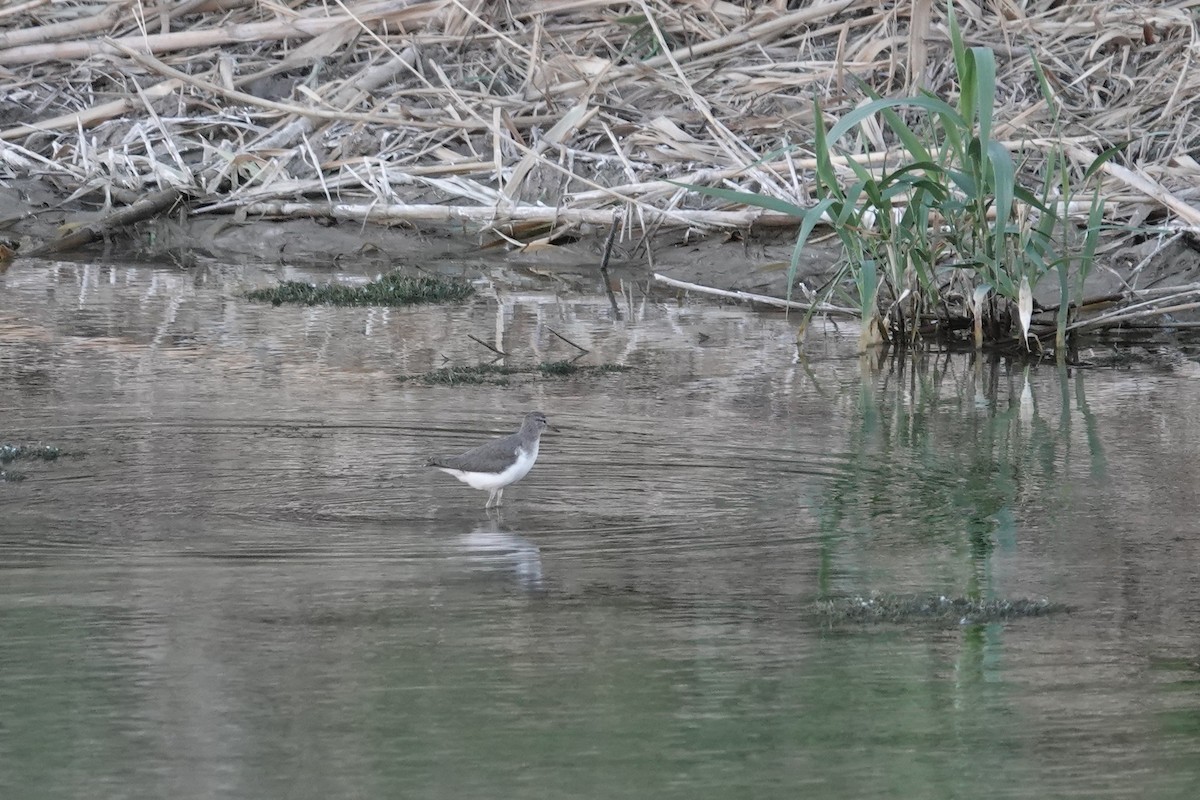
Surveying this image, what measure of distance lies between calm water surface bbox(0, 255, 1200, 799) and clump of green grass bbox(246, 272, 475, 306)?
1510 mm

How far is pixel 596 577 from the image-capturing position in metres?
5.51

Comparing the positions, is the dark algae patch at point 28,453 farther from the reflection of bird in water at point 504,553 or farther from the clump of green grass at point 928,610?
the clump of green grass at point 928,610

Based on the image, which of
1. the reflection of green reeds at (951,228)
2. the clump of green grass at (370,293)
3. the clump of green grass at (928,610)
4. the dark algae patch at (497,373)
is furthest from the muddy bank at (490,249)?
the clump of green grass at (928,610)

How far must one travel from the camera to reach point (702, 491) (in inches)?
262

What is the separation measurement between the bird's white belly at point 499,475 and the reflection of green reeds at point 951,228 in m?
2.36

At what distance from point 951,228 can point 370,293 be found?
376 centimetres

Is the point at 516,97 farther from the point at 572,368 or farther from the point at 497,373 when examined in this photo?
the point at 497,373

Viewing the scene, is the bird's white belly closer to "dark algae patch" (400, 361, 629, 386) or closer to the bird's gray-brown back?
the bird's gray-brown back

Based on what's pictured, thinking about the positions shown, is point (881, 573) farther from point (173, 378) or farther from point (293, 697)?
point (173, 378)

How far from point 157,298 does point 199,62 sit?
4635 millimetres

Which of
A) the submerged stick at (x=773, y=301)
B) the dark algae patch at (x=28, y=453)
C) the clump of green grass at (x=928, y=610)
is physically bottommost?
the clump of green grass at (x=928, y=610)

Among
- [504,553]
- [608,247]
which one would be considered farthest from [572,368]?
[608,247]

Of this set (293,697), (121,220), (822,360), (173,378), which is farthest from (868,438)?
(121,220)

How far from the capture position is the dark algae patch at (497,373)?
8758 millimetres
